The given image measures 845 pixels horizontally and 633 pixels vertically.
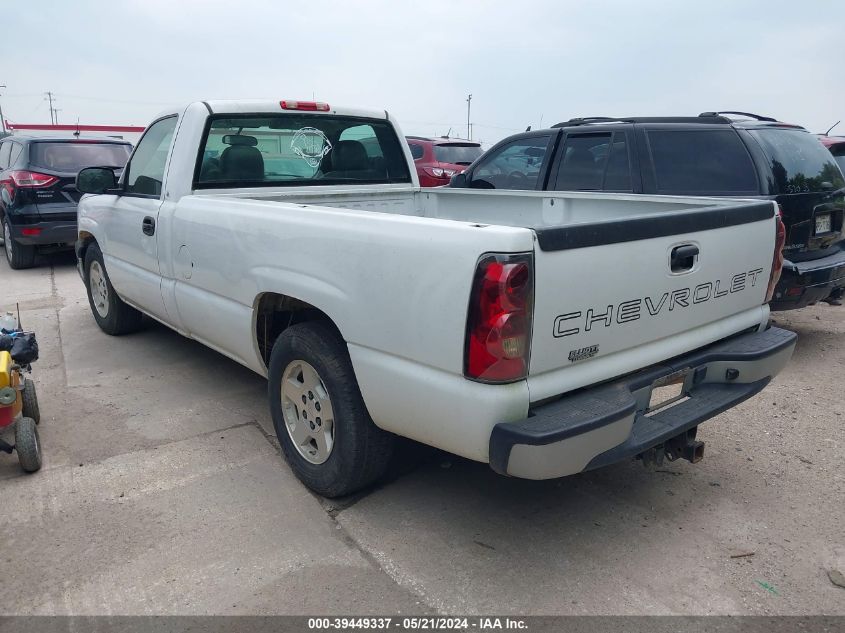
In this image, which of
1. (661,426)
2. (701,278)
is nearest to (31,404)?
(661,426)

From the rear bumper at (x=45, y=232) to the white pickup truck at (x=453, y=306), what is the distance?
516 centimetres

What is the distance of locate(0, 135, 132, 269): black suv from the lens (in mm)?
8680

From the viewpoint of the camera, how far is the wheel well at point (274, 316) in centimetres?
337

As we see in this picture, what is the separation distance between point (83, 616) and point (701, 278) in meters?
2.78

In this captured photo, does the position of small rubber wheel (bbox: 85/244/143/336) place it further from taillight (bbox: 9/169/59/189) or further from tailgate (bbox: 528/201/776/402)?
tailgate (bbox: 528/201/776/402)

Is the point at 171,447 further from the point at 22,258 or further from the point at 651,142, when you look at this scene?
the point at 22,258

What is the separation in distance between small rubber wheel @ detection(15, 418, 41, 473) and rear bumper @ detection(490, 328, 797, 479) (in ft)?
8.20


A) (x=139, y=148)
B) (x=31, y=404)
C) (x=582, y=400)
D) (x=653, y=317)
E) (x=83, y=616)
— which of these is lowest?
(x=83, y=616)

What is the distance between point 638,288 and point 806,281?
3.29 m

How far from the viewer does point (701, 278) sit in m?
2.84

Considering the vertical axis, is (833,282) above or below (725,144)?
below

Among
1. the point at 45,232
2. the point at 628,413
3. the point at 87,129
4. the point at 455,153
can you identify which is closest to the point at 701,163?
the point at 628,413

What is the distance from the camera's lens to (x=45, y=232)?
873 centimetres

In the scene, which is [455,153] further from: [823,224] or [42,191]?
[823,224]
